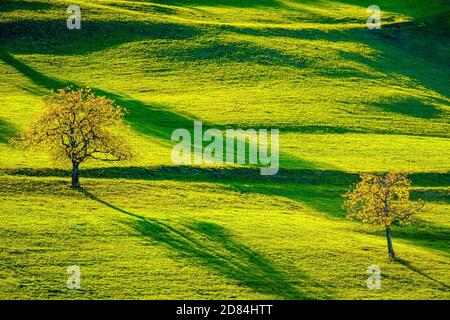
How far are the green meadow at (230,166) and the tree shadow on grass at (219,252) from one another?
152 mm

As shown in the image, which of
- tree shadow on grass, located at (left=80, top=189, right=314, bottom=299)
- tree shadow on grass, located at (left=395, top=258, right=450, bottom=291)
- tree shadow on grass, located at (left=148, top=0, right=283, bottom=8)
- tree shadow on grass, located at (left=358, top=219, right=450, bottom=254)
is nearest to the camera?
tree shadow on grass, located at (left=80, top=189, right=314, bottom=299)

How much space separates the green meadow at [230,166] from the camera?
4728 centimetres

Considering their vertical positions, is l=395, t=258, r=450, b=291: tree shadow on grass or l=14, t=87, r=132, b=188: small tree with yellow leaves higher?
l=14, t=87, r=132, b=188: small tree with yellow leaves

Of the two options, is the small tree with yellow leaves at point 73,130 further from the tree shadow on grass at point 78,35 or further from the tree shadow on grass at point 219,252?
the tree shadow on grass at point 78,35

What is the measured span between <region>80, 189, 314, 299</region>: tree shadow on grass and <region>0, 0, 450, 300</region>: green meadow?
0.15 m

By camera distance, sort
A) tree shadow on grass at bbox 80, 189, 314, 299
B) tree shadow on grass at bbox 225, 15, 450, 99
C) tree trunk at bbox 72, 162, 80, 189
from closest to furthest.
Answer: tree shadow on grass at bbox 80, 189, 314, 299, tree trunk at bbox 72, 162, 80, 189, tree shadow on grass at bbox 225, 15, 450, 99

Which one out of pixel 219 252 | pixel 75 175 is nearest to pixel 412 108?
pixel 75 175

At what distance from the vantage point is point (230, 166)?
6669 cm

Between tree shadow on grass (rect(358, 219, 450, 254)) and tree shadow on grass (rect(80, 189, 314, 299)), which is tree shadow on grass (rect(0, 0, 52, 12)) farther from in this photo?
tree shadow on grass (rect(358, 219, 450, 254))

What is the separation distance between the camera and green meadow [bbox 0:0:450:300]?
47.3m

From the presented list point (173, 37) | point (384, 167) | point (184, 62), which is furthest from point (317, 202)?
point (173, 37)

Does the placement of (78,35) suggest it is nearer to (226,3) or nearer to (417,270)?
(226,3)

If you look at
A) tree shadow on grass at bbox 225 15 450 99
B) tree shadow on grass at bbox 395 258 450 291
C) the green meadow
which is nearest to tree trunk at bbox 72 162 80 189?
the green meadow

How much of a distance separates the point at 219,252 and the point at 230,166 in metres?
17.9
